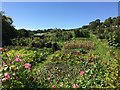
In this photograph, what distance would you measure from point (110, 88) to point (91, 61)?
6.63 meters

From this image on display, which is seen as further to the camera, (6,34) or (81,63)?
(6,34)

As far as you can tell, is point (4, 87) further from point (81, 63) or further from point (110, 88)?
point (81, 63)

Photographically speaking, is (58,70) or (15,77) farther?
(58,70)

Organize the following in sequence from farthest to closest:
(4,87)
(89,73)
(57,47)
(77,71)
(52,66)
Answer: (57,47) < (52,66) < (77,71) < (89,73) < (4,87)

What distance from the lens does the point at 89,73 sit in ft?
32.6

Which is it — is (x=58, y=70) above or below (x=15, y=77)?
below

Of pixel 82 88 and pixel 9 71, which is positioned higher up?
pixel 9 71

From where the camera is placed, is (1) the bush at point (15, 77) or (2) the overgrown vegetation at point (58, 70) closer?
(1) the bush at point (15, 77)

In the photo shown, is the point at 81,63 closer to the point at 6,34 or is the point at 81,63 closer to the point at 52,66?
the point at 52,66

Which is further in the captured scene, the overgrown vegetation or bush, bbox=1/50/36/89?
the overgrown vegetation

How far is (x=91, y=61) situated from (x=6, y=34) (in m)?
15.1

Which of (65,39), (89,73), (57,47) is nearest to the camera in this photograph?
(89,73)

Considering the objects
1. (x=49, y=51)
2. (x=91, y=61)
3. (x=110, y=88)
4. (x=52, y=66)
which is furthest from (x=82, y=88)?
(x=49, y=51)

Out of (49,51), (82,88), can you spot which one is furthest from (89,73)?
(49,51)
